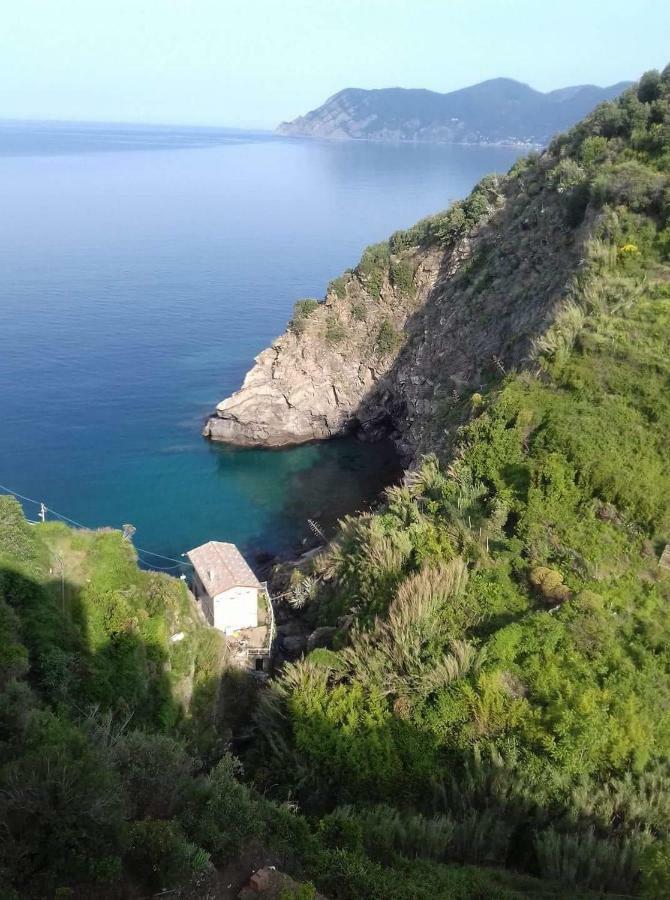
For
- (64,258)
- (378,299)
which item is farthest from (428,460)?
(64,258)

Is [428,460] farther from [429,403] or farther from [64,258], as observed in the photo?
[64,258]

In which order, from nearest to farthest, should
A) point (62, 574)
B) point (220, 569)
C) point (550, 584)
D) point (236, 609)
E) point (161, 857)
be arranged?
1. point (161, 857)
2. point (550, 584)
3. point (62, 574)
4. point (236, 609)
5. point (220, 569)

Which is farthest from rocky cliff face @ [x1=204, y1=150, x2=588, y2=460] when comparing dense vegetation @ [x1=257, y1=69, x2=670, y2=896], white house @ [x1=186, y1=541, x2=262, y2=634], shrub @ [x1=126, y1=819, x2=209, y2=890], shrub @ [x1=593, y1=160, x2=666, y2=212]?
shrub @ [x1=126, y1=819, x2=209, y2=890]

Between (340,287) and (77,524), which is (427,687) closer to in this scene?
(77,524)

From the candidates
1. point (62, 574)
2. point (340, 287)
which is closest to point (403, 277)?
point (340, 287)

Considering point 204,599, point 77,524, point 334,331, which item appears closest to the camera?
point 204,599

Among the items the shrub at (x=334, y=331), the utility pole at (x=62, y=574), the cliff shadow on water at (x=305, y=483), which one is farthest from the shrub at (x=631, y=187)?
the utility pole at (x=62, y=574)

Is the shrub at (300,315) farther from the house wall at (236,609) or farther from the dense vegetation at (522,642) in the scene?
the house wall at (236,609)
